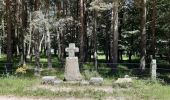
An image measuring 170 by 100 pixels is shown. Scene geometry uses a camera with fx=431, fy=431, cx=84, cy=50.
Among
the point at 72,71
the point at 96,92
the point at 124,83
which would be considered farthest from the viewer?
the point at 72,71

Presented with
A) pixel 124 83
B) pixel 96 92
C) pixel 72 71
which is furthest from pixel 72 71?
pixel 96 92

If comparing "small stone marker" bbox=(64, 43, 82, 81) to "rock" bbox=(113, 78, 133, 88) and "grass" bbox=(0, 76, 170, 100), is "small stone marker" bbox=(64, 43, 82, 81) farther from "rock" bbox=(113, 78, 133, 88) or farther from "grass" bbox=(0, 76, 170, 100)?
"rock" bbox=(113, 78, 133, 88)

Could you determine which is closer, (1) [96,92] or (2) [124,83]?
(1) [96,92]

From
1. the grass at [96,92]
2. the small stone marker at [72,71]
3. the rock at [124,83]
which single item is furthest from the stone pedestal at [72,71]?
the rock at [124,83]

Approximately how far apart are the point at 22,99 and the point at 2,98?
2.49ft

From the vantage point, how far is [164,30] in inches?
1578

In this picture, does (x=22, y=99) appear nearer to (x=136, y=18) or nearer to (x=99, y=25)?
(x=136, y=18)

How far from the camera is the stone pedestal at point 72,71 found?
70.2 feet

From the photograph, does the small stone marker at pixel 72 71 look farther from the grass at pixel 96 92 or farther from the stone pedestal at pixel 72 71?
the grass at pixel 96 92

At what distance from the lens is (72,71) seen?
21531mm

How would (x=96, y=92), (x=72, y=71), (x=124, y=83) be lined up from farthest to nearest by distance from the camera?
(x=72, y=71), (x=124, y=83), (x=96, y=92)

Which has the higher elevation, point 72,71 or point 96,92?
point 72,71

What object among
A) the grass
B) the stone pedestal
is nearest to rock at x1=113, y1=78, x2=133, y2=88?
the grass

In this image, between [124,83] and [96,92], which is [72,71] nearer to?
[124,83]
